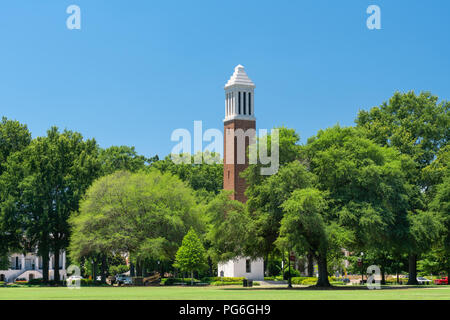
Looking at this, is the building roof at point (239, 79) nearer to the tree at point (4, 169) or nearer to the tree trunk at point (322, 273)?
the tree at point (4, 169)

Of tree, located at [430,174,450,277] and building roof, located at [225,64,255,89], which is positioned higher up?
building roof, located at [225,64,255,89]

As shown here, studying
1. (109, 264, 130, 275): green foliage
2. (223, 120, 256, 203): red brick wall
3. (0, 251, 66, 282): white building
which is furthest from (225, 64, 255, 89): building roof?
(0, 251, 66, 282): white building

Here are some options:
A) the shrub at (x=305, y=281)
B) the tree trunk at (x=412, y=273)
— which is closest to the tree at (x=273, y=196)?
the tree trunk at (x=412, y=273)

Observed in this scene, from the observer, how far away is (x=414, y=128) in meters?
71.1

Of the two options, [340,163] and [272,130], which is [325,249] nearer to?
[340,163]

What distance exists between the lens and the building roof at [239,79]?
92.2 metres

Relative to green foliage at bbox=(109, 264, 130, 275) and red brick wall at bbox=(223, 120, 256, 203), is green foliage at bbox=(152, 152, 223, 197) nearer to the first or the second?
green foliage at bbox=(109, 264, 130, 275)

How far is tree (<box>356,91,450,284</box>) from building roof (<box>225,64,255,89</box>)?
22.2 m

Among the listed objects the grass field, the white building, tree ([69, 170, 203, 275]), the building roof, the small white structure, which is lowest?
the white building

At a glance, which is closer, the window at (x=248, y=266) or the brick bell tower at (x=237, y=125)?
the brick bell tower at (x=237, y=125)

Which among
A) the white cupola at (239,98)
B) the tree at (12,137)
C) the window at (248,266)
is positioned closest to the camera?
the tree at (12,137)

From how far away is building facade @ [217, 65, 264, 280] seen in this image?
8675 centimetres

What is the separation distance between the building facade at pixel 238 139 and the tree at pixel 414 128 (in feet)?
62.4

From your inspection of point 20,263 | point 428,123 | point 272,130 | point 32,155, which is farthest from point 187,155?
point 272,130
